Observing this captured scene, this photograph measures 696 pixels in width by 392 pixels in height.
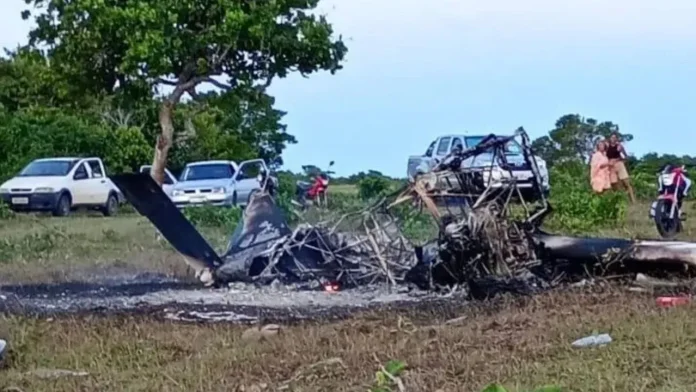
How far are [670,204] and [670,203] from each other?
0.04ft

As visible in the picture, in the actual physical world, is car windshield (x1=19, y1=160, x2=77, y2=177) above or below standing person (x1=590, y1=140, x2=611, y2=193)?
above

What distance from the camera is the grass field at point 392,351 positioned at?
6.92 metres

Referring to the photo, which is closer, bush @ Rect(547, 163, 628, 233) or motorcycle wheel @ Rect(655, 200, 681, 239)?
motorcycle wheel @ Rect(655, 200, 681, 239)

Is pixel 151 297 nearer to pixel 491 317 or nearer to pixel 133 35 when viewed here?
pixel 491 317

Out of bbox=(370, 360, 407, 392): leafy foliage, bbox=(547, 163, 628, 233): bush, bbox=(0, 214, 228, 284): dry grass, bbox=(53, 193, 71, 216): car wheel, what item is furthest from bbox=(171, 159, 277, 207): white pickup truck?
bbox=(370, 360, 407, 392): leafy foliage

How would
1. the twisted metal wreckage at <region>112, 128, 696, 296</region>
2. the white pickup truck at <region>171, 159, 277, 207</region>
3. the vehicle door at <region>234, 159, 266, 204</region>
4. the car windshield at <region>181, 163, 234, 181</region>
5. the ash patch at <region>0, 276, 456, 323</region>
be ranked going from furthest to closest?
the car windshield at <region>181, 163, 234, 181</region>, the vehicle door at <region>234, 159, 266, 204</region>, the white pickup truck at <region>171, 159, 277, 207</region>, the twisted metal wreckage at <region>112, 128, 696, 296</region>, the ash patch at <region>0, 276, 456, 323</region>

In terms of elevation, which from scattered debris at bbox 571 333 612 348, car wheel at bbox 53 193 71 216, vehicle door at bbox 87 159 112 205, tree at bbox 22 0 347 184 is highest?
tree at bbox 22 0 347 184

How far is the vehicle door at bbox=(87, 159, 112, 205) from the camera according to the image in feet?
94.7

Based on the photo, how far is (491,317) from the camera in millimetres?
9430

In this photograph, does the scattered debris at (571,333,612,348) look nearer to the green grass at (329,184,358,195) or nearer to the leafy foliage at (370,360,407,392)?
the leafy foliage at (370,360,407,392)

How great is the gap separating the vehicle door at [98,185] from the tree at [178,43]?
185cm

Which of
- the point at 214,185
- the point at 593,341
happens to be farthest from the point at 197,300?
the point at 214,185

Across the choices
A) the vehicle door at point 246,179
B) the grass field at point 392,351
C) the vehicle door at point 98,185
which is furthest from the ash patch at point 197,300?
the vehicle door at point 98,185

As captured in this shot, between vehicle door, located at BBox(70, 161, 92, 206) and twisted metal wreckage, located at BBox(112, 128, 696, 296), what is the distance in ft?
51.0
